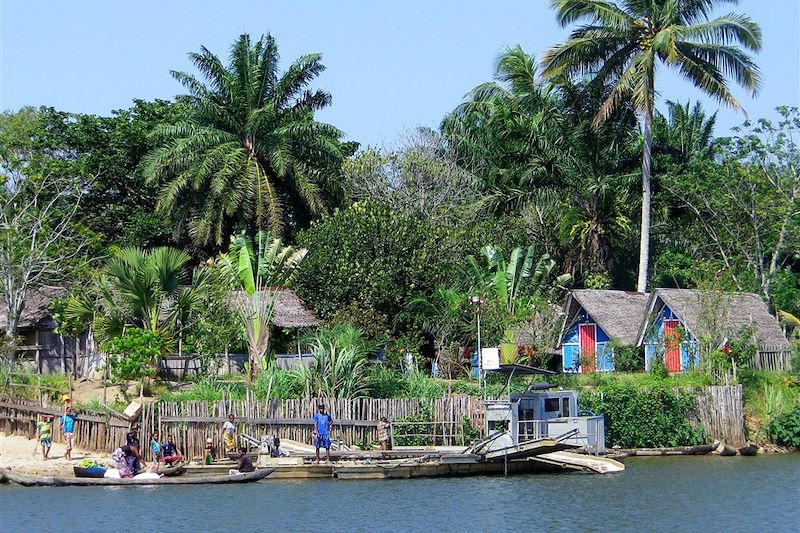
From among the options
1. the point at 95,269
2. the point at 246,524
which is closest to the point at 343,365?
the point at 246,524

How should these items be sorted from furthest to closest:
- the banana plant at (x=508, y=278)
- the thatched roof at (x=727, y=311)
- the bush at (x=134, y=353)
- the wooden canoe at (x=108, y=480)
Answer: the banana plant at (x=508, y=278) < the thatched roof at (x=727, y=311) < the bush at (x=134, y=353) < the wooden canoe at (x=108, y=480)

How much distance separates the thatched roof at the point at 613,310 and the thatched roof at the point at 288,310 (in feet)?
35.9

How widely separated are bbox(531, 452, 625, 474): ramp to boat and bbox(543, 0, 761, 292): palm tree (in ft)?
61.6

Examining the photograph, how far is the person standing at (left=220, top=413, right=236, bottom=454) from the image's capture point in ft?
109

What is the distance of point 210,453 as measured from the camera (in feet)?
109

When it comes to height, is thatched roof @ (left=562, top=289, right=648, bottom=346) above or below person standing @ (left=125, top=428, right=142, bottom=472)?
above

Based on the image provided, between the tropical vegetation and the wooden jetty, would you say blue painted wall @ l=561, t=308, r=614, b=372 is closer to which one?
the tropical vegetation

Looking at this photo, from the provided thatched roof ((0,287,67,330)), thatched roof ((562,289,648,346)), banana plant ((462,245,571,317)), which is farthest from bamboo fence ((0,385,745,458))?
thatched roof ((562,289,648,346))

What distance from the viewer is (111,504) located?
28547 mm

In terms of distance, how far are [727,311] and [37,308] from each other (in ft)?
83.5

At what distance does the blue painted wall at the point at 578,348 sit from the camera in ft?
157

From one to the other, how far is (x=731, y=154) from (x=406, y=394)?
22369 mm

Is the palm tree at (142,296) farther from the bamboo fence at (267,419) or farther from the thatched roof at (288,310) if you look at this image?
the bamboo fence at (267,419)

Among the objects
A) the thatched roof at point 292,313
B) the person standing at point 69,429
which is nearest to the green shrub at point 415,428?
the person standing at point 69,429
